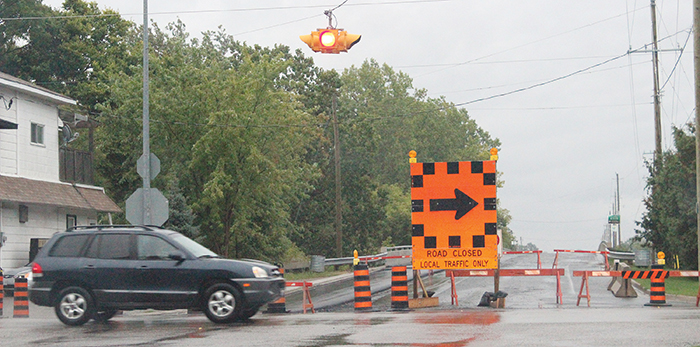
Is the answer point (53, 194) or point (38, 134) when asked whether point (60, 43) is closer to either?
point (38, 134)

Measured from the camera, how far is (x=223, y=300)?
47.3 feet

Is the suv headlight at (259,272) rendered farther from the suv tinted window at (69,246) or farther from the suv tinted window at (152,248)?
the suv tinted window at (69,246)

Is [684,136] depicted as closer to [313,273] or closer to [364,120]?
[313,273]

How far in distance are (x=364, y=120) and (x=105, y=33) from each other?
2194cm

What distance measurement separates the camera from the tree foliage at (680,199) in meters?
34.1

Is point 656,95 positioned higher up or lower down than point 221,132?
higher up

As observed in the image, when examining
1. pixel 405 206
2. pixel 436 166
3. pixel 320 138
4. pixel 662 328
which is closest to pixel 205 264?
pixel 436 166

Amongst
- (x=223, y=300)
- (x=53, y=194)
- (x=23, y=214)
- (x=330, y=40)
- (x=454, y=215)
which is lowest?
(x=223, y=300)

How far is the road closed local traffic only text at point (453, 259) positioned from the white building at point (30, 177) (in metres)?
17.5

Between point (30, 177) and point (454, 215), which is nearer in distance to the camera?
point (454, 215)

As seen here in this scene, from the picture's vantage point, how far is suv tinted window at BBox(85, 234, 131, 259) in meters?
14.8

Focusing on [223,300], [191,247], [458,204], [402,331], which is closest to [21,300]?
[191,247]

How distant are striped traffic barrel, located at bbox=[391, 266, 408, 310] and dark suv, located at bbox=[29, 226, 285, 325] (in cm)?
333

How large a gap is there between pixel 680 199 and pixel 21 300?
25814mm
